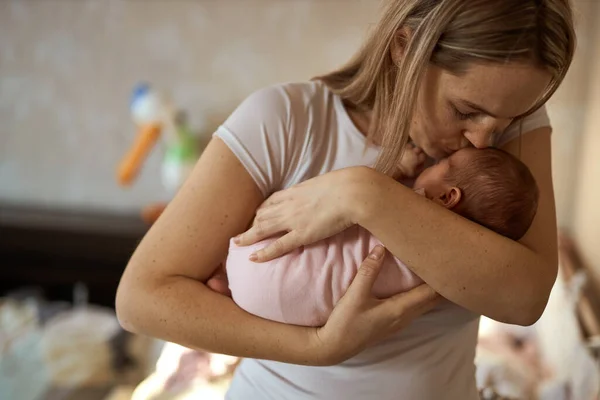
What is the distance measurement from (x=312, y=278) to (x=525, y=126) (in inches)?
15.2

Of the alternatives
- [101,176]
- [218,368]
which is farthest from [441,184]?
[101,176]

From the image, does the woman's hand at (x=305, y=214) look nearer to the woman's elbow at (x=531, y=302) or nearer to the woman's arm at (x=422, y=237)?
the woman's arm at (x=422, y=237)

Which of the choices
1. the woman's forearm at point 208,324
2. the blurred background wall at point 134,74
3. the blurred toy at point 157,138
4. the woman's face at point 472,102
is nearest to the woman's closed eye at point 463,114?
the woman's face at point 472,102

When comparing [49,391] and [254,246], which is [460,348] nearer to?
[254,246]

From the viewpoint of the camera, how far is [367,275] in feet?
2.48

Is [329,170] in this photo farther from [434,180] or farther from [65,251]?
[65,251]

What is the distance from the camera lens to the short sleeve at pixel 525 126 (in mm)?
881

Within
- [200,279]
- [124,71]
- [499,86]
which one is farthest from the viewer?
[124,71]

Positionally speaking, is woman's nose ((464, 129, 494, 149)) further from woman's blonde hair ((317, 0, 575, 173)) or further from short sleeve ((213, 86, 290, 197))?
short sleeve ((213, 86, 290, 197))

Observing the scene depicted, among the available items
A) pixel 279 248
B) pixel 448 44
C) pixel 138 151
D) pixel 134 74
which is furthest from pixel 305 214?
pixel 134 74

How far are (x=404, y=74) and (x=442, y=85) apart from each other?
5cm

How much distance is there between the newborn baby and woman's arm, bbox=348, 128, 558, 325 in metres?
0.06

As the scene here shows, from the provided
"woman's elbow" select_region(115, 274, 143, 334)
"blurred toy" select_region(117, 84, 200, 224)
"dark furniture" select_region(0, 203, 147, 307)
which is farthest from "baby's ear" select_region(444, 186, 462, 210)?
"dark furniture" select_region(0, 203, 147, 307)

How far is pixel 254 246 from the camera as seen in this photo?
0.81 metres
